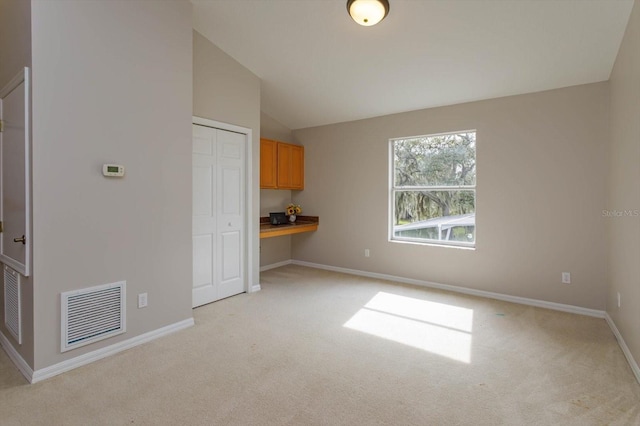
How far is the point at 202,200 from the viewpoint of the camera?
3754 mm

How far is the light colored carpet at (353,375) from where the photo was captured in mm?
1917

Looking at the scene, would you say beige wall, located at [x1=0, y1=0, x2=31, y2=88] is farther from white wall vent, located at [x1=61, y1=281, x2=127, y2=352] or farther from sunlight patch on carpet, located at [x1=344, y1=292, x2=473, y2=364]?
sunlight patch on carpet, located at [x1=344, y1=292, x2=473, y2=364]

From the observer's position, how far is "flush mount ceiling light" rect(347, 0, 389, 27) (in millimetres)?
2691

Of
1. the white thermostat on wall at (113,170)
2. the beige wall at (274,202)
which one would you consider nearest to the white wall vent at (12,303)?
the white thermostat on wall at (113,170)

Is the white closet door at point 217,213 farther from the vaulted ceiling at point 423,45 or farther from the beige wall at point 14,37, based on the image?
the beige wall at point 14,37

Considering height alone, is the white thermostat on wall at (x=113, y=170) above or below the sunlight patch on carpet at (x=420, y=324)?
above

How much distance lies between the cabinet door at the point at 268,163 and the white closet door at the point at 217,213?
77 centimetres

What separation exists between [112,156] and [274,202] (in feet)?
10.4

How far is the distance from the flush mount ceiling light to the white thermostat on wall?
2289 mm

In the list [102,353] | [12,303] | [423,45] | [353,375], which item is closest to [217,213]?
[102,353]

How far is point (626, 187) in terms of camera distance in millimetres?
2578

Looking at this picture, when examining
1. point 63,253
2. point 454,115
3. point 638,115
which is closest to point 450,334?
point 638,115

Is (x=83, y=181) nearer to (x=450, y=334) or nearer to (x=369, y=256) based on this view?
(x=450, y=334)

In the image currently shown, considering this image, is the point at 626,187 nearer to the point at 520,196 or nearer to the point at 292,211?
the point at 520,196
